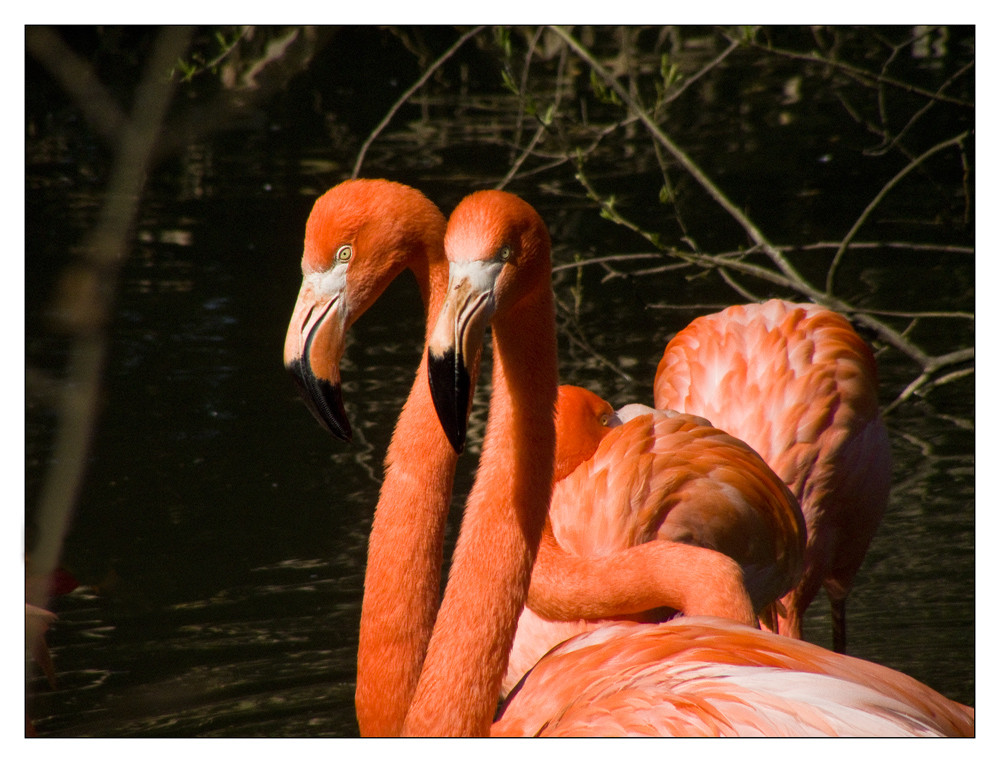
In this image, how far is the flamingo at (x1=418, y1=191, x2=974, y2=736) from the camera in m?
1.66

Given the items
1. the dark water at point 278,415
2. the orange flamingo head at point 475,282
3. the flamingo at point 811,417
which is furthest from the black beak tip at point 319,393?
the flamingo at point 811,417

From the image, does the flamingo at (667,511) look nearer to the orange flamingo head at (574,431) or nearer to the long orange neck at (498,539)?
the orange flamingo head at (574,431)

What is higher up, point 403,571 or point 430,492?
point 430,492

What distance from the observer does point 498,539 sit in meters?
1.97

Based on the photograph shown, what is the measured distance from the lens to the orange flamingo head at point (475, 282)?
1.72 m

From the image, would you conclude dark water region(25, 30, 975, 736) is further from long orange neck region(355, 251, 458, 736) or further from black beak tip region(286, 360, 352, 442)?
black beak tip region(286, 360, 352, 442)

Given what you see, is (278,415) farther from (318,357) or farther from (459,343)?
(459,343)

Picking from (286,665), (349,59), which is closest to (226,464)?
(286,665)

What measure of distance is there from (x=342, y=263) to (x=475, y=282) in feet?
1.16

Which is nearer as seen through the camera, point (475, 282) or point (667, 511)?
point (475, 282)

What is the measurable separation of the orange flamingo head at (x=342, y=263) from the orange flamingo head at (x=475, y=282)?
260 mm

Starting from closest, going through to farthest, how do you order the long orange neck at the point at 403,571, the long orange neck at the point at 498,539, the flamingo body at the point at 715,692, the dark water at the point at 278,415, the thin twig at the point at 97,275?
the thin twig at the point at 97,275 < the flamingo body at the point at 715,692 < the long orange neck at the point at 498,539 < the long orange neck at the point at 403,571 < the dark water at the point at 278,415

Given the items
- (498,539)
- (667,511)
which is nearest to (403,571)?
(498,539)

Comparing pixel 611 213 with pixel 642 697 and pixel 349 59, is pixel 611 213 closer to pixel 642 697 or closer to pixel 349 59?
pixel 349 59
